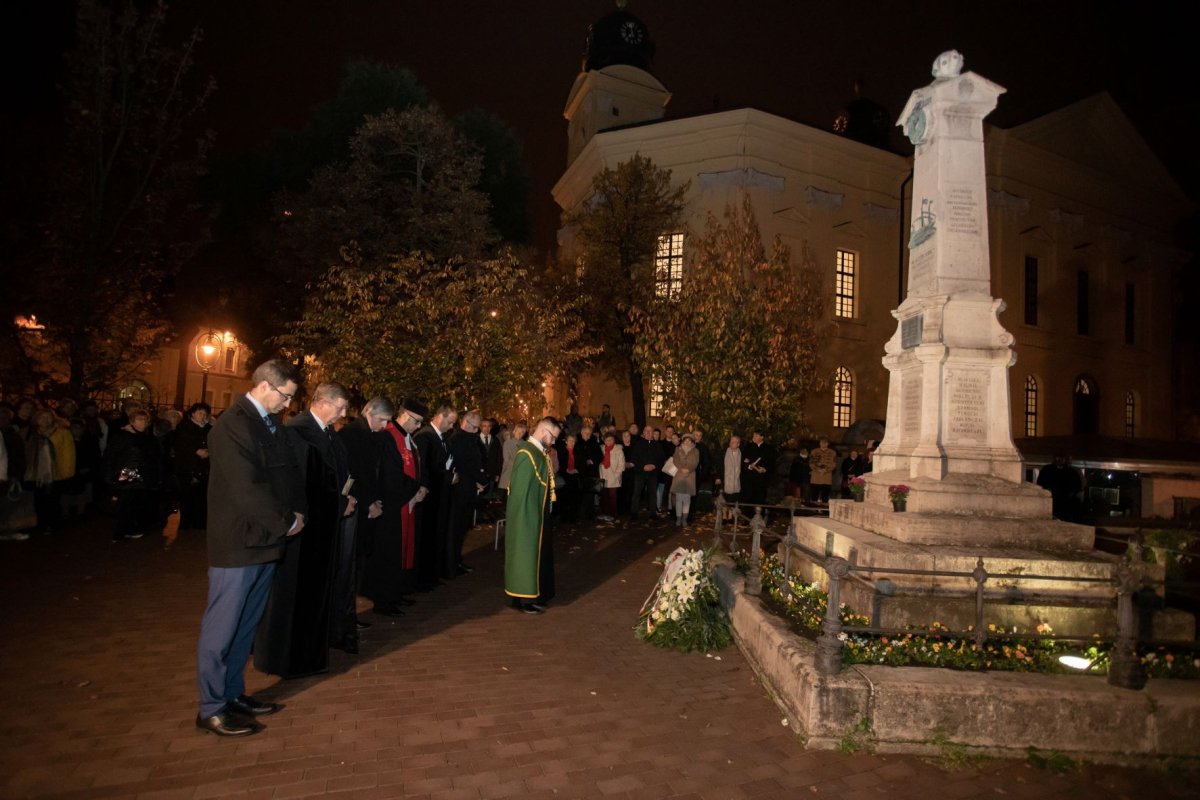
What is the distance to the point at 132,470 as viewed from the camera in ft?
35.3

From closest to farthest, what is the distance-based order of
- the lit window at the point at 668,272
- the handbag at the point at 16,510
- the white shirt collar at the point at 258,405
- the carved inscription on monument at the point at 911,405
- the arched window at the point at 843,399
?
the white shirt collar at the point at 258,405
the carved inscription on monument at the point at 911,405
the handbag at the point at 16,510
the lit window at the point at 668,272
the arched window at the point at 843,399

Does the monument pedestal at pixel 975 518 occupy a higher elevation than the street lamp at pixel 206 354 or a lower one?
lower

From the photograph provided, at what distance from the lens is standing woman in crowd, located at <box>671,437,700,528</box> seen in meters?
14.6

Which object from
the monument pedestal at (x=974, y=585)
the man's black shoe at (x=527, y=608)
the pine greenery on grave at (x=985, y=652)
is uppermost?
the monument pedestal at (x=974, y=585)

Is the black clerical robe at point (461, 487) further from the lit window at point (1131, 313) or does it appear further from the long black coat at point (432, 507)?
the lit window at point (1131, 313)

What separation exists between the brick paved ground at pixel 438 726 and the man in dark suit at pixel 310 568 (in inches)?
8.0

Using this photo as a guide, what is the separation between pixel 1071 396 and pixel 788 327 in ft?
72.3

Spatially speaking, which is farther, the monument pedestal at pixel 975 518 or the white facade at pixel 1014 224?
the white facade at pixel 1014 224

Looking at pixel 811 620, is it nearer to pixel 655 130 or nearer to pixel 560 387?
pixel 560 387

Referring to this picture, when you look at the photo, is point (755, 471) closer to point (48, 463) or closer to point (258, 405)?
point (258, 405)

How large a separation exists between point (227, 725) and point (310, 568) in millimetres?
1353

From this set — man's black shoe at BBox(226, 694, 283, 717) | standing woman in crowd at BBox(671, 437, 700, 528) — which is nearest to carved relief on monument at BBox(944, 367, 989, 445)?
man's black shoe at BBox(226, 694, 283, 717)

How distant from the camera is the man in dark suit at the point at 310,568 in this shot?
533 centimetres

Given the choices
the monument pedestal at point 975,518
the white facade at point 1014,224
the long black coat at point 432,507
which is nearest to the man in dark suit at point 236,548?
the long black coat at point 432,507
